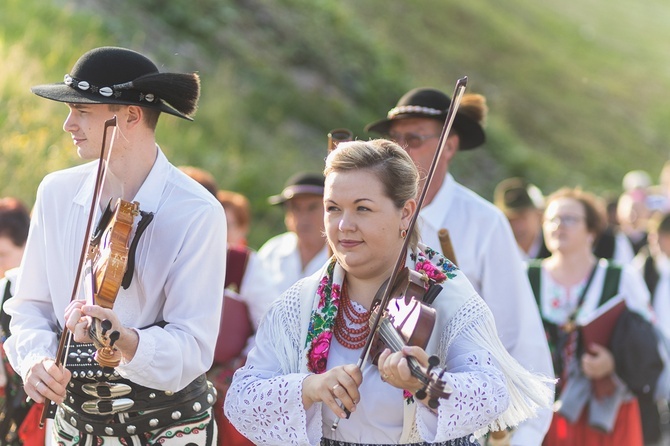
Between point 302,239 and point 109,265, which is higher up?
point 109,265

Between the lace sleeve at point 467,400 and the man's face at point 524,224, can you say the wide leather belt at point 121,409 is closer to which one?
the lace sleeve at point 467,400

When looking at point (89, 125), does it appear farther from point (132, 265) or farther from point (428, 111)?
point (428, 111)

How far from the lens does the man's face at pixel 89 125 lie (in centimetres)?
394

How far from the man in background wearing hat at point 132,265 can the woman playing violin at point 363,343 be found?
386 millimetres

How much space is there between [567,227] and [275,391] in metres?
4.09

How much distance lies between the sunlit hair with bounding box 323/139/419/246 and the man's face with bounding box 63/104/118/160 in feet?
2.77

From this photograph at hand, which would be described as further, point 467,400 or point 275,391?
point 275,391

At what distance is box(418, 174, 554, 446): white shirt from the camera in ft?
16.5

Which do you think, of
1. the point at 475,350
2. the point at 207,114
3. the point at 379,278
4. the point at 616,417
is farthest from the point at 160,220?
the point at 207,114

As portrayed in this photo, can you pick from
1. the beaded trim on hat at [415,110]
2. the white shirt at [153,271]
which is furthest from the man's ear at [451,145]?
the white shirt at [153,271]

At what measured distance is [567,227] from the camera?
23.7ft

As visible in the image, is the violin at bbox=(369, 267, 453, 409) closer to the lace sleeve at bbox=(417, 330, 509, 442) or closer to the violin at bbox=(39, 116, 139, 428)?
the lace sleeve at bbox=(417, 330, 509, 442)

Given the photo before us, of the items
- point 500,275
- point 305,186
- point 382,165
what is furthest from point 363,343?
point 305,186

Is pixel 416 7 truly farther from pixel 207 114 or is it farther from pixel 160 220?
pixel 160 220
